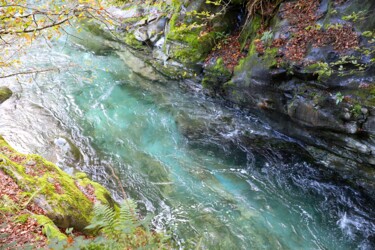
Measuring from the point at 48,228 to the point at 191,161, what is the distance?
458 centimetres

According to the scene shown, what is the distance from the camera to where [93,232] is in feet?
17.0

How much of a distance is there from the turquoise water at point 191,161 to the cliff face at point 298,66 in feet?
2.07

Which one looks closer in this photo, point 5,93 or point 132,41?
point 5,93

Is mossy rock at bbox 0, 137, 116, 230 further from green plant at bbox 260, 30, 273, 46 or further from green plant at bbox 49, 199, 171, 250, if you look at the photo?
green plant at bbox 260, 30, 273, 46

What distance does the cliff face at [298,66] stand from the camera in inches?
271

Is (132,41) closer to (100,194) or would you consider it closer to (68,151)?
(68,151)

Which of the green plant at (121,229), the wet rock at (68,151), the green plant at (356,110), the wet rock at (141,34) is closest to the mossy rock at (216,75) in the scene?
the green plant at (356,110)

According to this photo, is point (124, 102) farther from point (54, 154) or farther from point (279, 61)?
point (279, 61)

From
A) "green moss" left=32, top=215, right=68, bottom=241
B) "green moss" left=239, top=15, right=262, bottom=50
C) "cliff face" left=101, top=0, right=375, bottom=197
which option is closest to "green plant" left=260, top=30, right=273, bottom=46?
"cliff face" left=101, top=0, right=375, bottom=197

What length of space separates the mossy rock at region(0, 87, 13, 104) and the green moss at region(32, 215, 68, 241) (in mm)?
7254

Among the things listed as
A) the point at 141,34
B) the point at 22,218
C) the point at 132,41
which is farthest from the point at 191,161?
the point at 132,41

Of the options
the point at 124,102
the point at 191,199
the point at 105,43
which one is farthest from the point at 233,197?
the point at 105,43

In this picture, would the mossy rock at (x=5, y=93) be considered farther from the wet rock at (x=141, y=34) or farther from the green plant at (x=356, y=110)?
the green plant at (x=356, y=110)

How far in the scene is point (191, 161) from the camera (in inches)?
326
